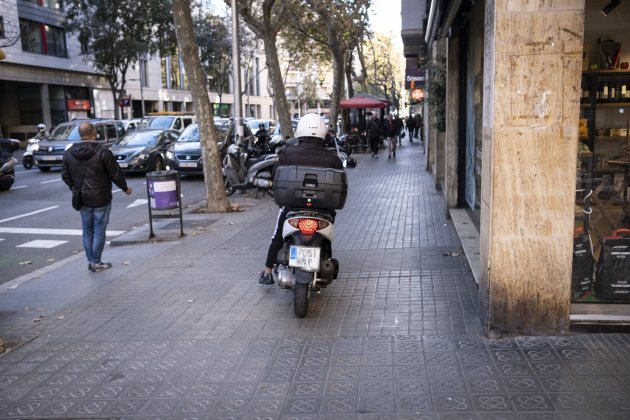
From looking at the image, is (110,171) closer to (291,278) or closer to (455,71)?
(291,278)

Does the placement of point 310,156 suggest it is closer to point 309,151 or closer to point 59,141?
point 309,151

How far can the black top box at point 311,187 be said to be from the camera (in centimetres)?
556

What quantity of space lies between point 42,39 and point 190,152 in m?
30.5

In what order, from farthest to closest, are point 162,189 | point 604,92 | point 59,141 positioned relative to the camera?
point 59,141, point 162,189, point 604,92

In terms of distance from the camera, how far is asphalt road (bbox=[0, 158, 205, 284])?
9.30 metres

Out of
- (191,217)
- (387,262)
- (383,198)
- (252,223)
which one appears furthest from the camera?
(383,198)

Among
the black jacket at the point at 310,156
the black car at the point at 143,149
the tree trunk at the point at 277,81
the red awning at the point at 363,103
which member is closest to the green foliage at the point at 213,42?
the red awning at the point at 363,103

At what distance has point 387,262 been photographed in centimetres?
753

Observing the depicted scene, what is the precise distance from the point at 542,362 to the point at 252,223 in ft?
24.4

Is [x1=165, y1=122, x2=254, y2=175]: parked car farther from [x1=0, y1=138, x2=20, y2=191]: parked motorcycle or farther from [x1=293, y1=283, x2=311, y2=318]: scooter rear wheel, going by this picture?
[x1=293, y1=283, x2=311, y2=318]: scooter rear wheel

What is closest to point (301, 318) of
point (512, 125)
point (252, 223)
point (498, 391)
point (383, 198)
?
point (498, 391)

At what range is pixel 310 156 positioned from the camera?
5785 millimetres

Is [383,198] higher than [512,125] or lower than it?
lower

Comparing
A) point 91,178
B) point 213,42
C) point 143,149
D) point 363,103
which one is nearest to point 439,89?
point 91,178
